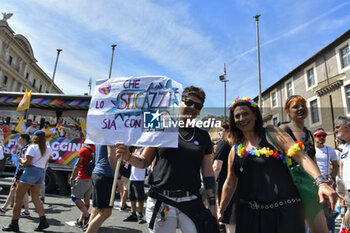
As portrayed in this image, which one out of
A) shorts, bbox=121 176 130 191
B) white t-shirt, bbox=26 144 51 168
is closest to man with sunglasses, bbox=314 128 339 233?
shorts, bbox=121 176 130 191

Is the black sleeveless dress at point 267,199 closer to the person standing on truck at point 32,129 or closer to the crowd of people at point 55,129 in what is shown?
the crowd of people at point 55,129

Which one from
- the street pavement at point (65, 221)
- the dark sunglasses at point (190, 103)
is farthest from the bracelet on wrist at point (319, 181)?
the street pavement at point (65, 221)

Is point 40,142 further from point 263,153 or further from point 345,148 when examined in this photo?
point 345,148

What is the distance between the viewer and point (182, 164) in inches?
79.6

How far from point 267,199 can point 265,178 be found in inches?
6.4

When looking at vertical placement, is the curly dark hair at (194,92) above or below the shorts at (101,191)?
above

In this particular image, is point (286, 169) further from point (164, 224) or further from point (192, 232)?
point (164, 224)

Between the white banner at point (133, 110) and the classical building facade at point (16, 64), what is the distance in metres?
37.9

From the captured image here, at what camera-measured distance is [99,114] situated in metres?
2.37

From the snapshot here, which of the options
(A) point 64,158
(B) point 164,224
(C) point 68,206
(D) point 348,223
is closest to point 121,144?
(B) point 164,224

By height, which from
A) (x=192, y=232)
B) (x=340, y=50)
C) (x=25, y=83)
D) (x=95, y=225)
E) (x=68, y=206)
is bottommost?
(x=68, y=206)

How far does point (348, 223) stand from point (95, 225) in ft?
13.4

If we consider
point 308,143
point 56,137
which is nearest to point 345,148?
point 308,143

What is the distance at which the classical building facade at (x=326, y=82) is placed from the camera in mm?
17475
